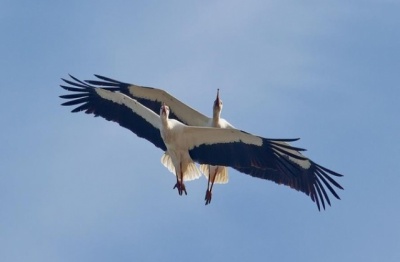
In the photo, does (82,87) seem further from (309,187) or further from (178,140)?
(309,187)

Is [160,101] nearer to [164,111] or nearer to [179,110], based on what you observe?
[179,110]

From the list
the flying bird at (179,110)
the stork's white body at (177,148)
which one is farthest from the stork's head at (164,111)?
the flying bird at (179,110)

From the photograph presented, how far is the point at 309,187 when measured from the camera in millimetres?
19188

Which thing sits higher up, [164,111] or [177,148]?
[164,111]

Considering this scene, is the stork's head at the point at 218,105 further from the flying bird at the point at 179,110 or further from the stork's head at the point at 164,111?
the stork's head at the point at 164,111

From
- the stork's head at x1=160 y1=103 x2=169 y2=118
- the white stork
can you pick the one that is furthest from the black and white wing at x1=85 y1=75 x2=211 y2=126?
the stork's head at x1=160 y1=103 x2=169 y2=118

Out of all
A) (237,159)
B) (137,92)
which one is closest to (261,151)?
(237,159)

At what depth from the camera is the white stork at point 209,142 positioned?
58.2 ft

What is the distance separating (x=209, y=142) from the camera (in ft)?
59.4

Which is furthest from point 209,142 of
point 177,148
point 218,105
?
point 218,105

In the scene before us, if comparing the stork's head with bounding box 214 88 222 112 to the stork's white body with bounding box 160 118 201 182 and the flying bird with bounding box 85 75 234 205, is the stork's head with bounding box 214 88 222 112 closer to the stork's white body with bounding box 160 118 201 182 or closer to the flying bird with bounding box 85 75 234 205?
the flying bird with bounding box 85 75 234 205

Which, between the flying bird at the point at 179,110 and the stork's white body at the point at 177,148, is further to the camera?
the flying bird at the point at 179,110

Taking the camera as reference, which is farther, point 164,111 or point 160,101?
point 160,101

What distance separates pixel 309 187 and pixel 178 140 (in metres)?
2.13
